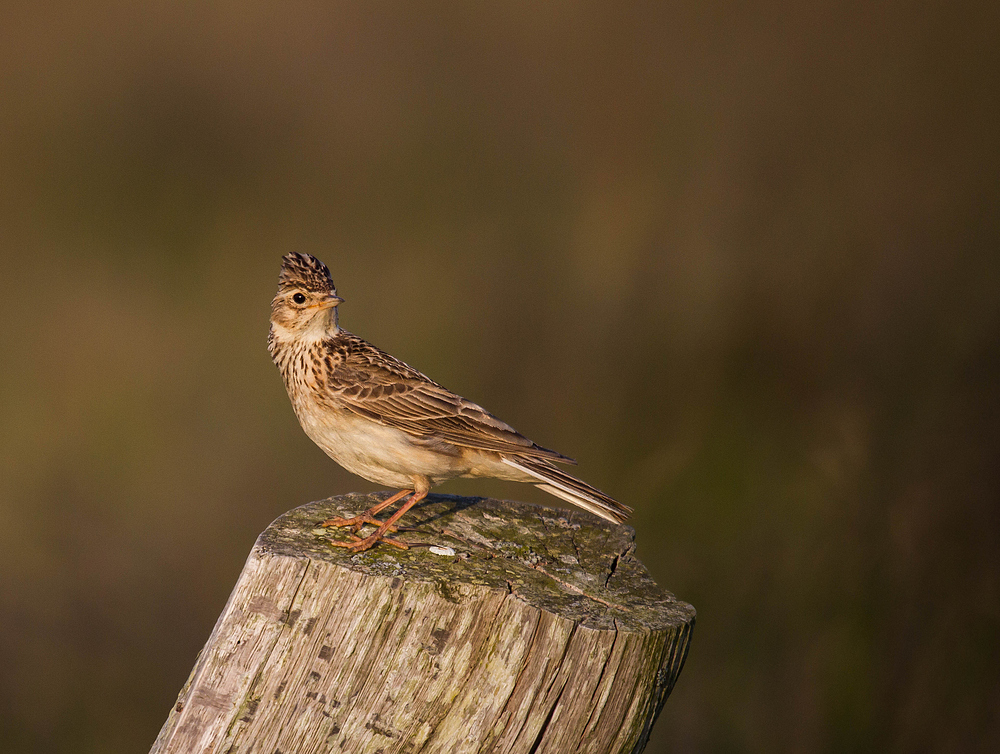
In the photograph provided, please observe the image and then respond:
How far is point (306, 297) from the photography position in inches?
213

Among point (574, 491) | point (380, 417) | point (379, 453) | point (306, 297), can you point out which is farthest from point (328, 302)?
point (574, 491)

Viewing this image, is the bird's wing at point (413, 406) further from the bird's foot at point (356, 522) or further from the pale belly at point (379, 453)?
the bird's foot at point (356, 522)

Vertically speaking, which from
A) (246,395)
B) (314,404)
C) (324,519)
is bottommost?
(246,395)


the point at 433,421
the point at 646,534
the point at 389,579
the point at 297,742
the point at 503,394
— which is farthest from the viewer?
the point at 503,394

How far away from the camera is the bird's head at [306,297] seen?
5.37 meters

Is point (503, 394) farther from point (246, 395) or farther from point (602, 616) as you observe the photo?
point (602, 616)

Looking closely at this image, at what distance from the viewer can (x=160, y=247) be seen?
30.0 ft

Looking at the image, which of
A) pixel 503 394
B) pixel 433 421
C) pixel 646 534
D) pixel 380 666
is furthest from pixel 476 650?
pixel 503 394

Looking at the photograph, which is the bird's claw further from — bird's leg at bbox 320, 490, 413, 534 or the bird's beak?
the bird's beak

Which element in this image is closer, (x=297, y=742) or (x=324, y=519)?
(x=297, y=742)

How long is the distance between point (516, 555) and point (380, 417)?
126cm

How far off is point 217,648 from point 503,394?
5.81m

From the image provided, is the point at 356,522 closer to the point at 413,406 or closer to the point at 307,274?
the point at 413,406

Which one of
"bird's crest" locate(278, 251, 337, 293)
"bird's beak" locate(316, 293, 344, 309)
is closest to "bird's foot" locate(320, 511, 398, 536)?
"bird's beak" locate(316, 293, 344, 309)
